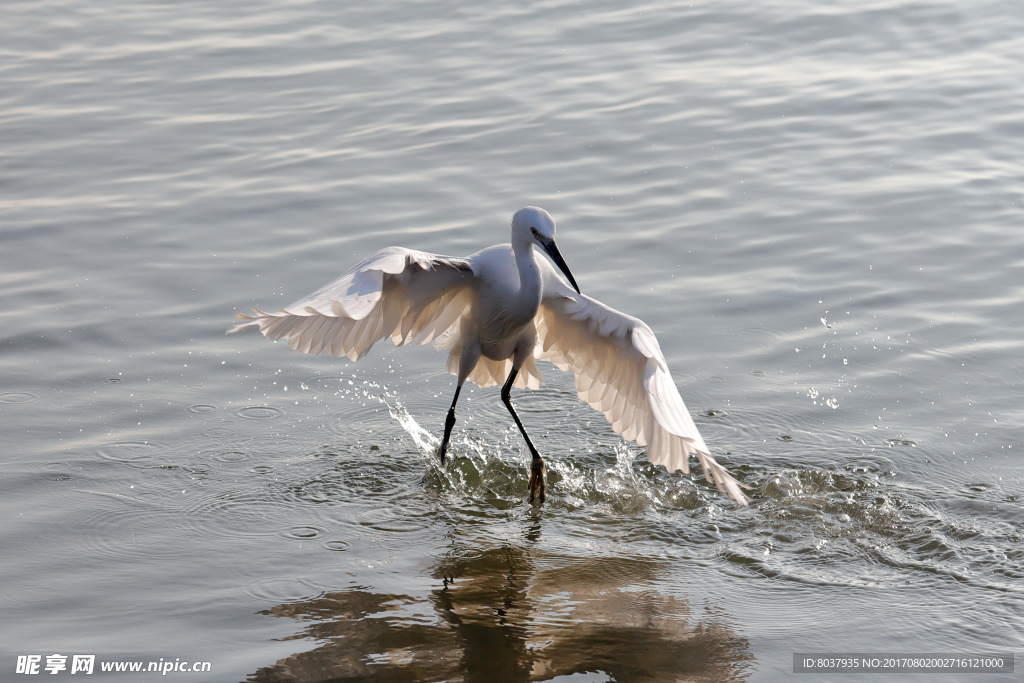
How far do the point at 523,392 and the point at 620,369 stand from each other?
1541mm

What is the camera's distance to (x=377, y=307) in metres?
5.62

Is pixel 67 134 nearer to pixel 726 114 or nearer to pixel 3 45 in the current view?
pixel 3 45

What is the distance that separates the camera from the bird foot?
19.9 feet

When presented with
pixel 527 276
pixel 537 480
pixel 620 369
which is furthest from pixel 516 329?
pixel 537 480

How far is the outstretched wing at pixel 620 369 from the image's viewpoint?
5.22 meters

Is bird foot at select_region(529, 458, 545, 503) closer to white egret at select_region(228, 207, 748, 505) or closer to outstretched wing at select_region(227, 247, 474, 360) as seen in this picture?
white egret at select_region(228, 207, 748, 505)

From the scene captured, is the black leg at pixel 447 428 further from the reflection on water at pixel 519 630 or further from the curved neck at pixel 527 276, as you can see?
the reflection on water at pixel 519 630

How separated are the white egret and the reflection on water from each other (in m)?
0.62

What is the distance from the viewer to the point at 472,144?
10828 millimetres

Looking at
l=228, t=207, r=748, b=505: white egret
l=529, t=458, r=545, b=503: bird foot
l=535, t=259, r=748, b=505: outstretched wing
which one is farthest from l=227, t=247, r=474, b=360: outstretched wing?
l=529, t=458, r=545, b=503: bird foot

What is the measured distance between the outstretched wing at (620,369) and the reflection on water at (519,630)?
0.62m

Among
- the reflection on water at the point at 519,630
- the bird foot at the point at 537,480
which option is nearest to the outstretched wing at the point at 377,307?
the bird foot at the point at 537,480

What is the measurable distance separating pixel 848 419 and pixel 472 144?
5.31 meters

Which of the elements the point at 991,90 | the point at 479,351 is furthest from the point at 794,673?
the point at 991,90
